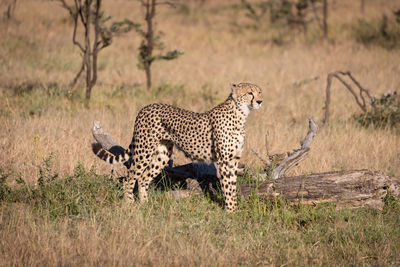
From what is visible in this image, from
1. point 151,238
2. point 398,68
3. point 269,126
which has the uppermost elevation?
point 398,68

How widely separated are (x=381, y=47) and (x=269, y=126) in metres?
8.58

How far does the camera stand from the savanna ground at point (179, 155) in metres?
3.93

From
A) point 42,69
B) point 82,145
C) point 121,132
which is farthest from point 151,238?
point 42,69

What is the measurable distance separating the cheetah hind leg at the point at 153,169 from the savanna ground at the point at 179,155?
19 cm

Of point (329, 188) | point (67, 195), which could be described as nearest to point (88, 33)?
point (67, 195)

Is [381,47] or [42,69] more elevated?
[381,47]

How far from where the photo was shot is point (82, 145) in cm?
648

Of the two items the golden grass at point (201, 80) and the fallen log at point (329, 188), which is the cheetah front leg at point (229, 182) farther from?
the golden grass at point (201, 80)

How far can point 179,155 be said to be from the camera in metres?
6.61

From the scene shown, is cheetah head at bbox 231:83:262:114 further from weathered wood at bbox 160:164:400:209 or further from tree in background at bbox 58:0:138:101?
tree in background at bbox 58:0:138:101

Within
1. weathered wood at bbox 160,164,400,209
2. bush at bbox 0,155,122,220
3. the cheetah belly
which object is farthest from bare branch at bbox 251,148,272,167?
bush at bbox 0,155,122,220

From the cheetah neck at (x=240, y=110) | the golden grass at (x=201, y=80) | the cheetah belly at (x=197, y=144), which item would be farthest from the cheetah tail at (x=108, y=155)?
the cheetah neck at (x=240, y=110)

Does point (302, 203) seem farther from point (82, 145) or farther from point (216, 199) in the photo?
point (82, 145)

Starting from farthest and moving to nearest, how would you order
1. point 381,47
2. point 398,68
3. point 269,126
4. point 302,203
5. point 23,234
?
point 381,47
point 398,68
point 269,126
point 302,203
point 23,234
